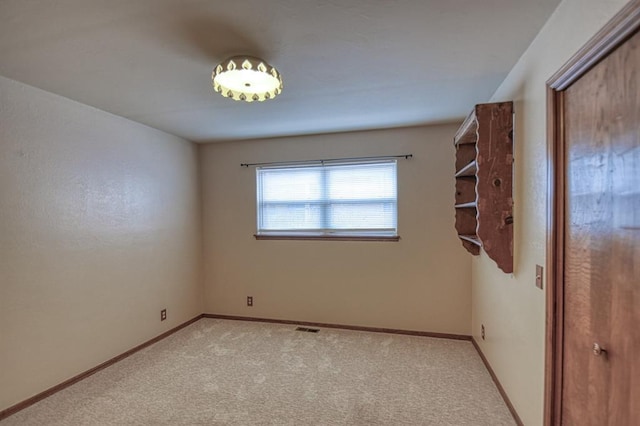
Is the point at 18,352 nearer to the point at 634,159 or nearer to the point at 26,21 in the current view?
the point at 26,21

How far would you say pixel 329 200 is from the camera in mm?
3666

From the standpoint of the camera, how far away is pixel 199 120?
3.06m

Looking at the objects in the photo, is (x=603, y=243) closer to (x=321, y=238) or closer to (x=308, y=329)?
(x=321, y=238)

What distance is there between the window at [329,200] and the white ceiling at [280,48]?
96 cm

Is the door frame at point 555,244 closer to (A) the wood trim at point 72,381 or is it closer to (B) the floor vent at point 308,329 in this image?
(B) the floor vent at point 308,329

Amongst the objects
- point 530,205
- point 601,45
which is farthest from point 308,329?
point 601,45

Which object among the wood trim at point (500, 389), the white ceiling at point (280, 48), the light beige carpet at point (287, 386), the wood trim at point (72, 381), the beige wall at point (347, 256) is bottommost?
the light beige carpet at point (287, 386)

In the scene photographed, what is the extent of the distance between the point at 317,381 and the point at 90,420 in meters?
1.53

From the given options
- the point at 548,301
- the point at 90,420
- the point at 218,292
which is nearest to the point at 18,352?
the point at 90,420

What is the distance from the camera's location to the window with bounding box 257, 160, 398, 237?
349cm

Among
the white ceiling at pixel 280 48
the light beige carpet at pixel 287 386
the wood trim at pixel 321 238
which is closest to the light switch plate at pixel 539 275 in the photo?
the light beige carpet at pixel 287 386

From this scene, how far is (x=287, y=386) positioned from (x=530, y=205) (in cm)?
209

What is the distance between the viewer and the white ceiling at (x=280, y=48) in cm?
141

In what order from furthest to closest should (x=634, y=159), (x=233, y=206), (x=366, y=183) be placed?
(x=233, y=206)
(x=366, y=183)
(x=634, y=159)
